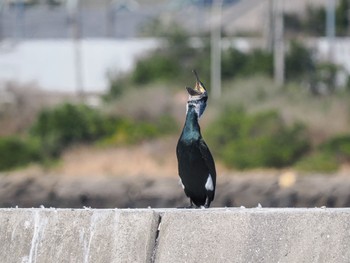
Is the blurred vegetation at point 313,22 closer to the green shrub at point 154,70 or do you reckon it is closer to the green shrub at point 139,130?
the green shrub at point 154,70

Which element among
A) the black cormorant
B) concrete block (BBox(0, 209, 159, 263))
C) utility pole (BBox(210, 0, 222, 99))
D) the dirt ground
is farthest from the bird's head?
utility pole (BBox(210, 0, 222, 99))

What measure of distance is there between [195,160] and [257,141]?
23.4 meters

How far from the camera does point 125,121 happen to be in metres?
36.3

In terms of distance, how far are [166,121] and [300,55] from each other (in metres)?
9.63

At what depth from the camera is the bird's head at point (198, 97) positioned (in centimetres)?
814

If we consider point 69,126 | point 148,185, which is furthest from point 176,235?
point 69,126

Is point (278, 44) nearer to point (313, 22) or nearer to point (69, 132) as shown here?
point (313, 22)

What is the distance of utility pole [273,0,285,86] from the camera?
4206 cm

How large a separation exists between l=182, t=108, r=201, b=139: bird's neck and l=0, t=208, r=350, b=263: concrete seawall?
1.31m

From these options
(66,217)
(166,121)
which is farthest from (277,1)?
(66,217)

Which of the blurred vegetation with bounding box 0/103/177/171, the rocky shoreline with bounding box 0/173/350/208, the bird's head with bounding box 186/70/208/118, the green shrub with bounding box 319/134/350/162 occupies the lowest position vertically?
the bird's head with bounding box 186/70/208/118

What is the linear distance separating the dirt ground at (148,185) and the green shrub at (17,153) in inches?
24.1

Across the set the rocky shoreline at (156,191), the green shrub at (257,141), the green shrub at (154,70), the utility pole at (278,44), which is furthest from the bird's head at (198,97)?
the green shrub at (154,70)

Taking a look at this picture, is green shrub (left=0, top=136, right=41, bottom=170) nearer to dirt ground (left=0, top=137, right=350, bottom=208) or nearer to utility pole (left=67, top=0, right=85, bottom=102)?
dirt ground (left=0, top=137, right=350, bottom=208)
